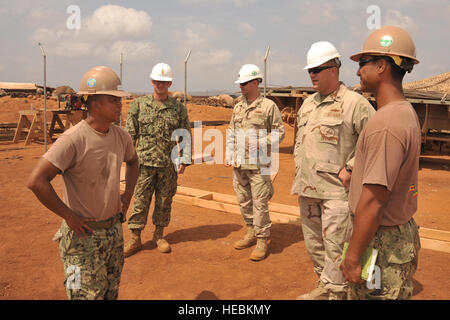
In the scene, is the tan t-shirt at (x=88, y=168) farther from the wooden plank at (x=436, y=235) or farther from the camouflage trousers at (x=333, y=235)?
the wooden plank at (x=436, y=235)

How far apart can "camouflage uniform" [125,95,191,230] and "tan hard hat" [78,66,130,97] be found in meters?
2.15

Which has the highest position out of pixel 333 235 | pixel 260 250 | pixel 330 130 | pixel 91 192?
pixel 330 130

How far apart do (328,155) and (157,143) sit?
88.3 inches

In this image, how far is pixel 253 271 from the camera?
171 inches

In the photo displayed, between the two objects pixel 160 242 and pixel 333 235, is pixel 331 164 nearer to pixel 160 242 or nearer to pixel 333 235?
pixel 333 235

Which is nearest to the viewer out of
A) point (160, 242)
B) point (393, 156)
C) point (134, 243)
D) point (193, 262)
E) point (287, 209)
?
point (393, 156)

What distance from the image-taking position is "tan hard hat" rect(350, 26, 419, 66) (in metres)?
1.95

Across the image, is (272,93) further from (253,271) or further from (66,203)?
(66,203)

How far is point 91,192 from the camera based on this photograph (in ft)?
8.00

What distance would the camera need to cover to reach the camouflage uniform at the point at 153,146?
4715mm

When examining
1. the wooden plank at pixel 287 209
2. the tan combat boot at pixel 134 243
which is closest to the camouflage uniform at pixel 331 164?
the tan combat boot at pixel 134 243

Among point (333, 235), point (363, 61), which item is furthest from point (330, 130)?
point (363, 61)
